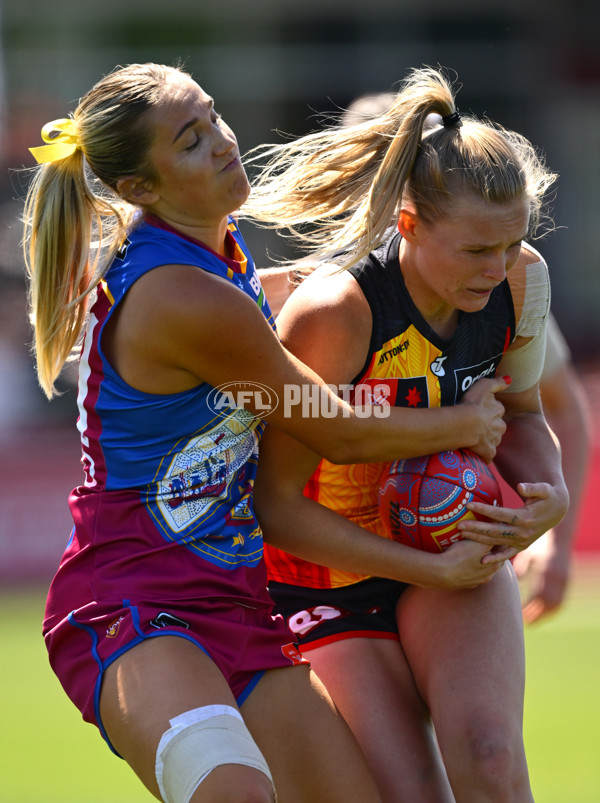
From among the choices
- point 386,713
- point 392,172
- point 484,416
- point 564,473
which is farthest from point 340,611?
point 564,473

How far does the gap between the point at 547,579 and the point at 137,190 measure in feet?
7.08

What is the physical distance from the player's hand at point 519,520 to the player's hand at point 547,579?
0.89 m

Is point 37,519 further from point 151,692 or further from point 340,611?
point 151,692

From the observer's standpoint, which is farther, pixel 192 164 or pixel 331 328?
pixel 331 328

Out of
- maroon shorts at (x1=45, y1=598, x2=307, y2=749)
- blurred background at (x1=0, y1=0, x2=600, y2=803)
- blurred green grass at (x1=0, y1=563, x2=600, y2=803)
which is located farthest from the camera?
blurred background at (x1=0, y1=0, x2=600, y2=803)

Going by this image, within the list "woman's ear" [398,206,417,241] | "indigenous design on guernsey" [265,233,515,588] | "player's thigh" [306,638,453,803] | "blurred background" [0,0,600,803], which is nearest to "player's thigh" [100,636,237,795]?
"player's thigh" [306,638,453,803]

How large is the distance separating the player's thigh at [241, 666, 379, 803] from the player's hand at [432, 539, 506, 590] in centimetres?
50

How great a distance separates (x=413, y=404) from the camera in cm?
344

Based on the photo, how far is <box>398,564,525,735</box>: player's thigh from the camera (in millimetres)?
3232

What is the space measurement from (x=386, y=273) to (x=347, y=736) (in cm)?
130

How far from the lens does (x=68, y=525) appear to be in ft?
32.9

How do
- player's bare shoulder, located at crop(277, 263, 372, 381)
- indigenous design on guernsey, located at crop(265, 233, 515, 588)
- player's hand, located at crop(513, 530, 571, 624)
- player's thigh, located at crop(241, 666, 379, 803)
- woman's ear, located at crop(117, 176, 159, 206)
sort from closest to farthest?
1. player's thigh, located at crop(241, 666, 379, 803)
2. woman's ear, located at crop(117, 176, 159, 206)
3. player's bare shoulder, located at crop(277, 263, 372, 381)
4. indigenous design on guernsey, located at crop(265, 233, 515, 588)
5. player's hand, located at crop(513, 530, 571, 624)

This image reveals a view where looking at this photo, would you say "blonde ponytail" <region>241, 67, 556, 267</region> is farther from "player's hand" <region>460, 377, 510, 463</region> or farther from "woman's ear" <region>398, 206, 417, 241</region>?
"player's hand" <region>460, 377, 510, 463</region>

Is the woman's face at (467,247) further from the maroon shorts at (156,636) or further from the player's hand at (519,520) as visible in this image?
the maroon shorts at (156,636)
